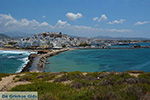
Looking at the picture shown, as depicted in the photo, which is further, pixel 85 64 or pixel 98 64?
pixel 85 64

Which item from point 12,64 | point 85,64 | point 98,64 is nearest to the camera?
point 98,64

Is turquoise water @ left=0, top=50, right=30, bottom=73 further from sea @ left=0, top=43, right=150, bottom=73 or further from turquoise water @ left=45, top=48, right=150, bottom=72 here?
turquoise water @ left=45, top=48, right=150, bottom=72

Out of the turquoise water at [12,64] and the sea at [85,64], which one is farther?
the turquoise water at [12,64]

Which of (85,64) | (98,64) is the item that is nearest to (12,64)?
(85,64)

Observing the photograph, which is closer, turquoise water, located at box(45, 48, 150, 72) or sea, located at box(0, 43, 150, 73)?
sea, located at box(0, 43, 150, 73)

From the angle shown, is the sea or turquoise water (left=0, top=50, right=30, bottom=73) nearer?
the sea

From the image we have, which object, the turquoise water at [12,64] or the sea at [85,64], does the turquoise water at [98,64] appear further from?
the turquoise water at [12,64]

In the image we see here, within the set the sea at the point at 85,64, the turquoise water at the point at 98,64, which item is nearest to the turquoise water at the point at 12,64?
the sea at the point at 85,64

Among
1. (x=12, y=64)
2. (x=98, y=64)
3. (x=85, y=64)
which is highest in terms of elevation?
(x=98, y=64)

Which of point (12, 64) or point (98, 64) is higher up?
point (98, 64)

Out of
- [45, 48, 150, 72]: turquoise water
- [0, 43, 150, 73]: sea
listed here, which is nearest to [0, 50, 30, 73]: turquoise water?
[0, 43, 150, 73]: sea

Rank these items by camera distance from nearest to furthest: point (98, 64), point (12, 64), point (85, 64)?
point (98, 64)
point (85, 64)
point (12, 64)

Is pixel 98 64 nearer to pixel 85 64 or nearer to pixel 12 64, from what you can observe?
pixel 85 64

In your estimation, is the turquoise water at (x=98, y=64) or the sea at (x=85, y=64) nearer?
the sea at (x=85, y=64)
